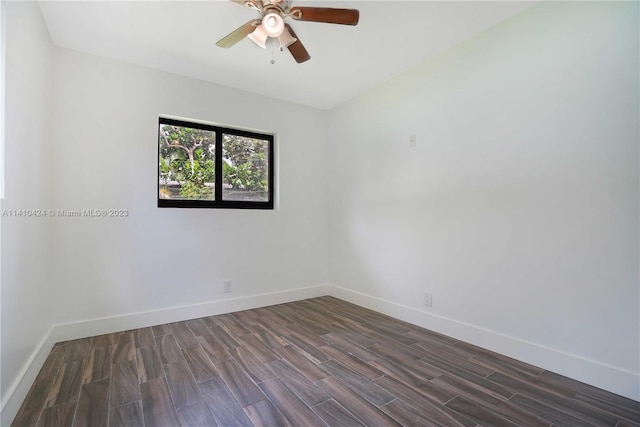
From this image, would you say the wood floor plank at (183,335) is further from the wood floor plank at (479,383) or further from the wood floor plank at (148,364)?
the wood floor plank at (479,383)

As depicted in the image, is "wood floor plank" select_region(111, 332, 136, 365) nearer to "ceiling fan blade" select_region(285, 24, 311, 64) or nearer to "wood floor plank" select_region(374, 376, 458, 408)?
"wood floor plank" select_region(374, 376, 458, 408)

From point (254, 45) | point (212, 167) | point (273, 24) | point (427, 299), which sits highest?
point (254, 45)

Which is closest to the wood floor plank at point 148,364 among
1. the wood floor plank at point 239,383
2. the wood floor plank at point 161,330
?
the wood floor plank at point 161,330

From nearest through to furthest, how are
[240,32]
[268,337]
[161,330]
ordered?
[240,32], [268,337], [161,330]

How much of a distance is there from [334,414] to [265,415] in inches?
14.7

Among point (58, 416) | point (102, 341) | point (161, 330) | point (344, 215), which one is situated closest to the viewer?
point (58, 416)

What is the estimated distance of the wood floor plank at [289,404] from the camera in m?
1.52

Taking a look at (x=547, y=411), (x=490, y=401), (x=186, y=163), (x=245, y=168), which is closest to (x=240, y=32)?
(x=186, y=163)

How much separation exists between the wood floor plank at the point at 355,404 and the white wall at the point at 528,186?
1.29 meters

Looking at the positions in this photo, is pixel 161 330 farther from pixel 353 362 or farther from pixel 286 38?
pixel 286 38

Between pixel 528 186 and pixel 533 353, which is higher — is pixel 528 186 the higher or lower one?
the higher one

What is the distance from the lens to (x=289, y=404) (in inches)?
65.5

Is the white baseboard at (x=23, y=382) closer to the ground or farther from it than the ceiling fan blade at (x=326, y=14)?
closer to the ground

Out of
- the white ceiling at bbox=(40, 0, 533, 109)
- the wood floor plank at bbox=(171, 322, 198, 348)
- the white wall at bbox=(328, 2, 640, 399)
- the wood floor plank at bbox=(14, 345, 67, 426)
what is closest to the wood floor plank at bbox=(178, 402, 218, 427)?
the wood floor plank at bbox=(14, 345, 67, 426)
